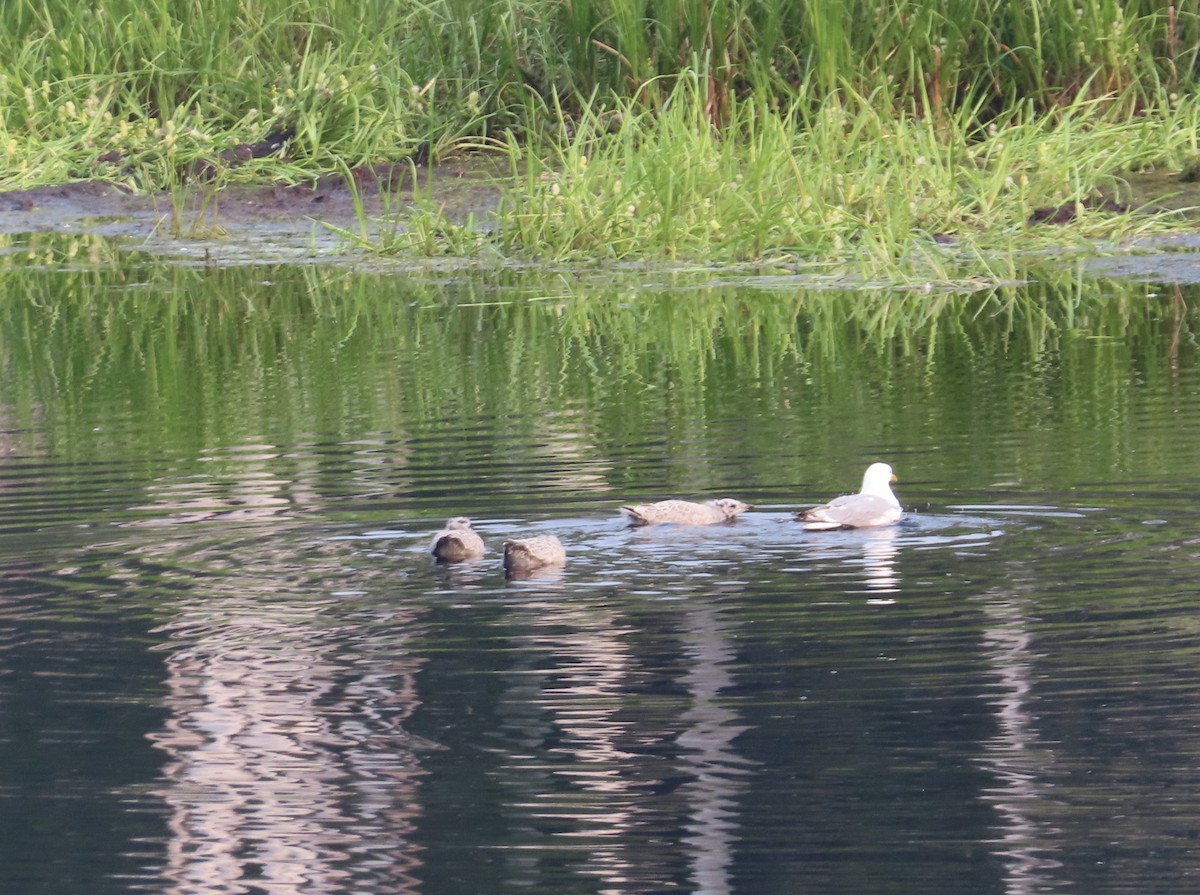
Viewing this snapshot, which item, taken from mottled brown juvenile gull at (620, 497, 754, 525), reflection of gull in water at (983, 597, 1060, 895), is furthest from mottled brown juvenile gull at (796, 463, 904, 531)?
reflection of gull in water at (983, 597, 1060, 895)

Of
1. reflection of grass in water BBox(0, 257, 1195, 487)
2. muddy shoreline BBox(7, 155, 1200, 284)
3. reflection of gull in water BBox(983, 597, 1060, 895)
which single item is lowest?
reflection of gull in water BBox(983, 597, 1060, 895)

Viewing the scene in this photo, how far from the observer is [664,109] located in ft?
44.8

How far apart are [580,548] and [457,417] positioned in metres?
2.17

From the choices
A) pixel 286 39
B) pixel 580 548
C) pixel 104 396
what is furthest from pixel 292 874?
pixel 286 39

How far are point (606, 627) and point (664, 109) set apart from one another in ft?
28.9

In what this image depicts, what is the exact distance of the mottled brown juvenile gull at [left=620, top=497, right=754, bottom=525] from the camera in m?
6.11

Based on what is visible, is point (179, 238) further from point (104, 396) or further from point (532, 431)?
point (532, 431)

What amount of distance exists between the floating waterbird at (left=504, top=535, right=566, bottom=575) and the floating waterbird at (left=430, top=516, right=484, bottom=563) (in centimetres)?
14

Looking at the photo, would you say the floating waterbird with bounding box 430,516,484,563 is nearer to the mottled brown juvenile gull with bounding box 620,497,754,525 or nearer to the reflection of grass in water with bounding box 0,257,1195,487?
the mottled brown juvenile gull with bounding box 620,497,754,525

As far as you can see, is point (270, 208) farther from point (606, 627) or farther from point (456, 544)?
point (606, 627)

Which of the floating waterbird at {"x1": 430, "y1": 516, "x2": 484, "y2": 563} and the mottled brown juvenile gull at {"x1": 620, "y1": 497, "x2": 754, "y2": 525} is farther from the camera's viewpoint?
the mottled brown juvenile gull at {"x1": 620, "y1": 497, "x2": 754, "y2": 525}

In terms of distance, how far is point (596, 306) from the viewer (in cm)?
1132

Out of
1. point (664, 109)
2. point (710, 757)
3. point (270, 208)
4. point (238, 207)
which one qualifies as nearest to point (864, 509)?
point (710, 757)

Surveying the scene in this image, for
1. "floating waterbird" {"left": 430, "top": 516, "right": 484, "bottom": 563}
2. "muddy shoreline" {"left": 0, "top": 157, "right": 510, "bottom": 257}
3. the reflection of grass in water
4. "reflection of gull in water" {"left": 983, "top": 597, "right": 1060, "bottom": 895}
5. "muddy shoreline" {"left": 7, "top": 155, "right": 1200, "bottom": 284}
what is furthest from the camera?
"muddy shoreline" {"left": 0, "top": 157, "right": 510, "bottom": 257}
